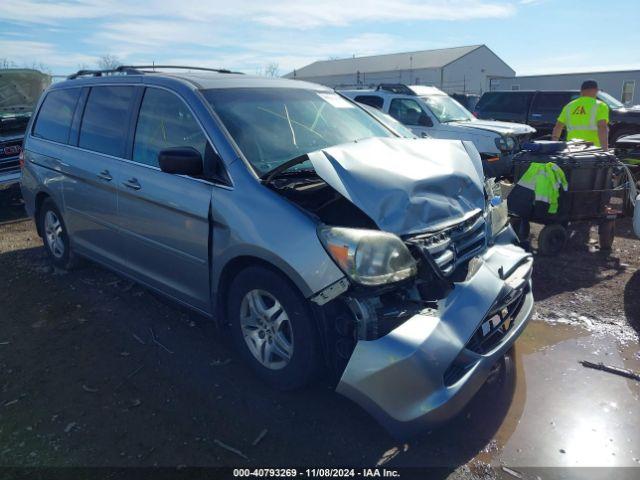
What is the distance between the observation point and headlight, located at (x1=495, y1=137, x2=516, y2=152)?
30.8 ft

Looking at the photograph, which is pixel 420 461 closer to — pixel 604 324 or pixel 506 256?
pixel 506 256

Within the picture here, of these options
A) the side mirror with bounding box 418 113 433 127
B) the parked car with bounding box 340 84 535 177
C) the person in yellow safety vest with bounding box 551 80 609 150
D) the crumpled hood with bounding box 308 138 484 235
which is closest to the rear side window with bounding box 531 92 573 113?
the parked car with bounding box 340 84 535 177

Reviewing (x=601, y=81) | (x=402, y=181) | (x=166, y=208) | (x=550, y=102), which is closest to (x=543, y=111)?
(x=550, y=102)

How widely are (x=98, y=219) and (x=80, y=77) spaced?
61.7 inches

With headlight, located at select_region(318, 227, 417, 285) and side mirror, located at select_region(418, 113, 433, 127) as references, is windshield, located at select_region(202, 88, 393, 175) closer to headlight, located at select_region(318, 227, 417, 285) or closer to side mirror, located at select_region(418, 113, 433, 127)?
headlight, located at select_region(318, 227, 417, 285)

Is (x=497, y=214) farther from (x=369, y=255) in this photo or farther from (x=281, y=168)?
(x=281, y=168)

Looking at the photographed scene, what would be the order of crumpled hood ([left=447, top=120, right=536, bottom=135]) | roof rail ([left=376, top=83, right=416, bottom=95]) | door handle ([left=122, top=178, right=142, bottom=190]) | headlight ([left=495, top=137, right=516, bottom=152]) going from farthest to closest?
roof rail ([left=376, top=83, right=416, bottom=95]) < crumpled hood ([left=447, top=120, right=536, bottom=135]) < headlight ([left=495, top=137, right=516, bottom=152]) < door handle ([left=122, top=178, right=142, bottom=190])

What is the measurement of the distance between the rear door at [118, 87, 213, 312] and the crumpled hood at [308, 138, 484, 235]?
0.89 m

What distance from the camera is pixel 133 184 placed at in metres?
3.69

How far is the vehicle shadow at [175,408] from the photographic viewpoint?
Answer: 2600mm

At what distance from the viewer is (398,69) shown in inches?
2092

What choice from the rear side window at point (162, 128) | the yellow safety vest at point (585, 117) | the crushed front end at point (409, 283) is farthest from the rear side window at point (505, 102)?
the rear side window at point (162, 128)

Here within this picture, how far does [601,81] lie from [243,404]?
39403 millimetres

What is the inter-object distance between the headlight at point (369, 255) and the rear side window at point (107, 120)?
224 centimetres
